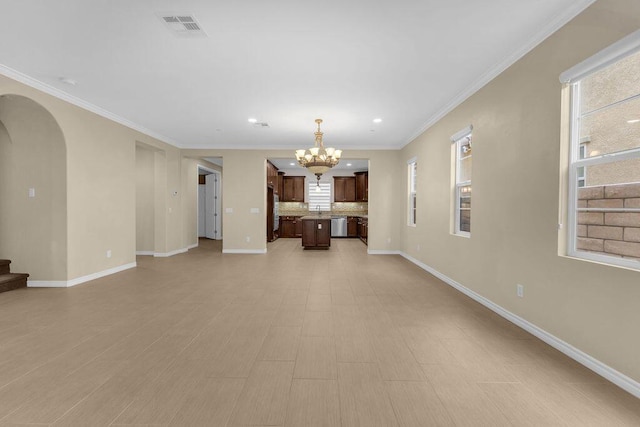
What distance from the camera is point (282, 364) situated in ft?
7.50

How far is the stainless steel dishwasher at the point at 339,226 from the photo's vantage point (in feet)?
39.0

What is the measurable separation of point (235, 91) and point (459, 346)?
4.01m

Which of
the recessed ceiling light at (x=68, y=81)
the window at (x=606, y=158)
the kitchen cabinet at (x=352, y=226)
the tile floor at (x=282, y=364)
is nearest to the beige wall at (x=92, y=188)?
the recessed ceiling light at (x=68, y=81)

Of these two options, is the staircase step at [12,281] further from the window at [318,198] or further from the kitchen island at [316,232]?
the window at [318,198]

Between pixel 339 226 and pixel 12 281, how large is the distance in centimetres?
920

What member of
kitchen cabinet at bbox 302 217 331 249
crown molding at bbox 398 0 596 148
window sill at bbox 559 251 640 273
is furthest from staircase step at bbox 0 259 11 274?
crown molding at bbox 398 0 596 148

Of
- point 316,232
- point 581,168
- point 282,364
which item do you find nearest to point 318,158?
point 316,232

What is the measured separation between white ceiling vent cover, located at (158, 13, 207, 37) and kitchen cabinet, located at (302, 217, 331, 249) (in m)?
6.27

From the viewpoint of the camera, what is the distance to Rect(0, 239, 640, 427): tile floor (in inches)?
68.7

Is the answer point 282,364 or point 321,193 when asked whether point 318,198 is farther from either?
point 282,364

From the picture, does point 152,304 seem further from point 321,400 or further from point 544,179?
point 544,179

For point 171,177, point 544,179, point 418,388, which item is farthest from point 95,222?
point 544,179

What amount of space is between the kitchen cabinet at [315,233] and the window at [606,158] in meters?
6.55

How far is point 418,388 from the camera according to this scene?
1992mm
